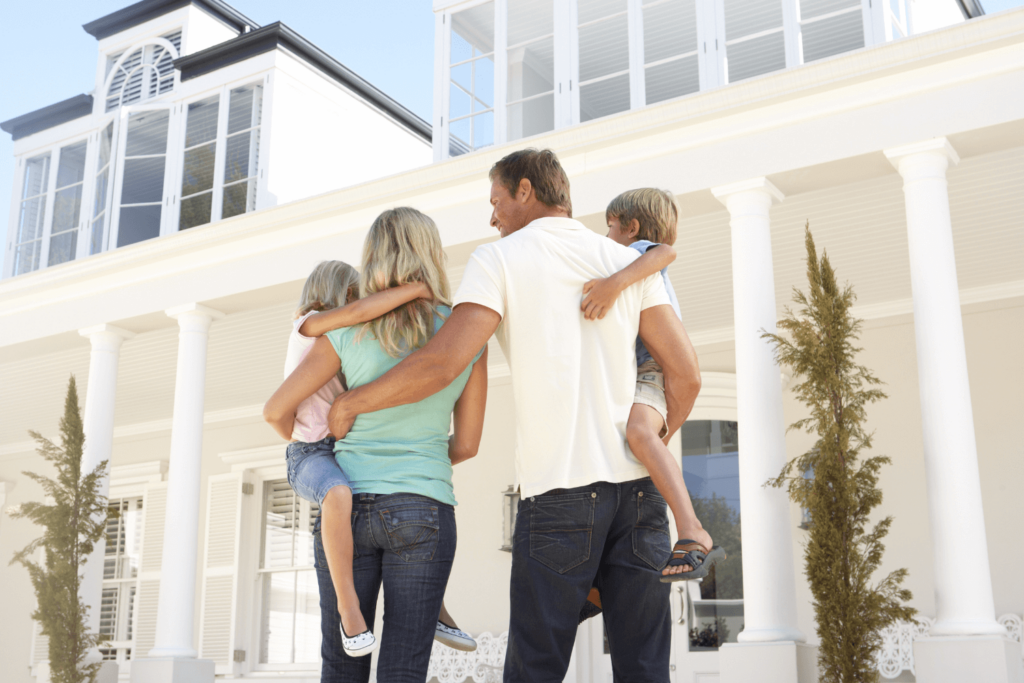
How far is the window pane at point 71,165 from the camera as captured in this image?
10.8 metres

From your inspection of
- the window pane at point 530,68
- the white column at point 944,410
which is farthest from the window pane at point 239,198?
the white column at point 944,410

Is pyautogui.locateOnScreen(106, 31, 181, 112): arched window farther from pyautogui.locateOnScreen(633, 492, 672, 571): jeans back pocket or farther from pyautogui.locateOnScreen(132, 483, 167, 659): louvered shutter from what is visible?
pyautogui.locateOnScreen(633, 492, 672, 571): jeans back pocket

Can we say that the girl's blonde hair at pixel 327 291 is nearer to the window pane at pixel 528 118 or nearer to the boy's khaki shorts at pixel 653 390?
the boy's khaki shorts at pixel 653 390

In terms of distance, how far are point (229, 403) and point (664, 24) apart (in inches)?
241

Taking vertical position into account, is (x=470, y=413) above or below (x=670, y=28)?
below

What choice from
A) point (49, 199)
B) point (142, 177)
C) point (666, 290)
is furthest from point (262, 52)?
point (666, 290)

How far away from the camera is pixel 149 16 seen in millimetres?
10711

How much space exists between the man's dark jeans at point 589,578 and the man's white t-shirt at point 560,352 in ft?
0.15

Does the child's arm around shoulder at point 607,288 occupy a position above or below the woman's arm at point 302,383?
above

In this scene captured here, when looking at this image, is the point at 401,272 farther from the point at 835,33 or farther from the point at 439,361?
the point at 835,33

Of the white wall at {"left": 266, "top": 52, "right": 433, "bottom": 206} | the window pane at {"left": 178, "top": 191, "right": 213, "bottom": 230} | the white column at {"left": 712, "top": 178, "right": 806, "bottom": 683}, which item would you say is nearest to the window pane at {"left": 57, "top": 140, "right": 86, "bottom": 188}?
the window pane at {"left": 178, "top": 191, "right": 213, "bottom": 230}

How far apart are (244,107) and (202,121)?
0.54 m

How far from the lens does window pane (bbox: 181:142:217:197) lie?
31.5 ft

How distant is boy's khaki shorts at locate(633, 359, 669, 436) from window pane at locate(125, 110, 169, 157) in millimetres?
9160
